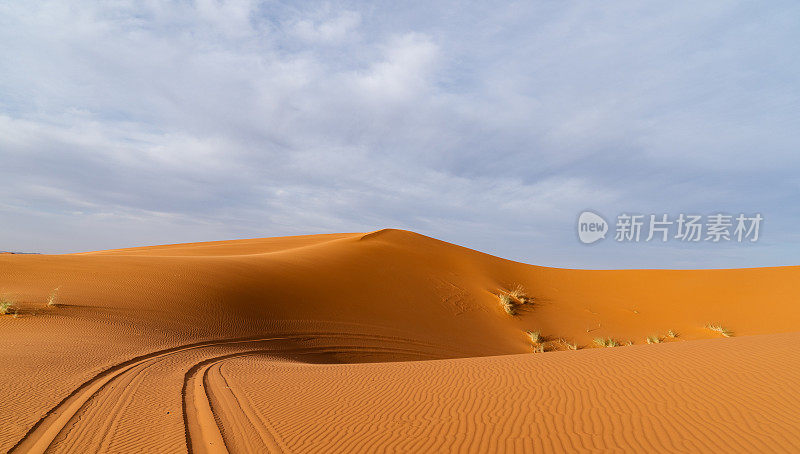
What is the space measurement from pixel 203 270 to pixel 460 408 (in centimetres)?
1369

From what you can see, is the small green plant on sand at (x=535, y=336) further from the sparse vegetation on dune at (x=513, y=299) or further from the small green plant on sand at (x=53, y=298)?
the small green plant on sand at (x=53, y=298)

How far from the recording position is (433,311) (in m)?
17.7

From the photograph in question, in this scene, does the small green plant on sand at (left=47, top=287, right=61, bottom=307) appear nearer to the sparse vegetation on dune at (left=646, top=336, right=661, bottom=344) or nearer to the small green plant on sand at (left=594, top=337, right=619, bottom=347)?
the small green plant on sand at (left=594, top=337, right=619, bottom=347)

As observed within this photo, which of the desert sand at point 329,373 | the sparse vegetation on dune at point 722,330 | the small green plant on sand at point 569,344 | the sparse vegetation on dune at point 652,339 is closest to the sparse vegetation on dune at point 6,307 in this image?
the desert sand at point 329,373

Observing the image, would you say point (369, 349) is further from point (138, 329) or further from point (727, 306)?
point (727, 306)

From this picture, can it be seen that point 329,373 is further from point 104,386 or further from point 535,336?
point 535,336

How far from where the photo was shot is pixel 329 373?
23.6 ft

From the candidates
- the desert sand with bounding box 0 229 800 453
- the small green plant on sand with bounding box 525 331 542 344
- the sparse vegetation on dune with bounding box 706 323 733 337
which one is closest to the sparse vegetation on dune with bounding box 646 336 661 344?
the desert sand with bounding box 0 229 800 453

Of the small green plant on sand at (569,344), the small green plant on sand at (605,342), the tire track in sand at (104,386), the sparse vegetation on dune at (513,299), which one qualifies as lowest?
the small green plant on sand at (569,344)

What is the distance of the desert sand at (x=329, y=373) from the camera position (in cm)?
385

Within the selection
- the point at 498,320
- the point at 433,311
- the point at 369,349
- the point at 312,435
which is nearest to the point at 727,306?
the point at 498,320

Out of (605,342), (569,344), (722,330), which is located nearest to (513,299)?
(569,344)

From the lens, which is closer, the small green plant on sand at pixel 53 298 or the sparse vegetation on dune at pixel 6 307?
the sparse vegetation on dune at pixel 6 307

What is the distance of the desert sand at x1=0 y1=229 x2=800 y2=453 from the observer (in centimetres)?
385
